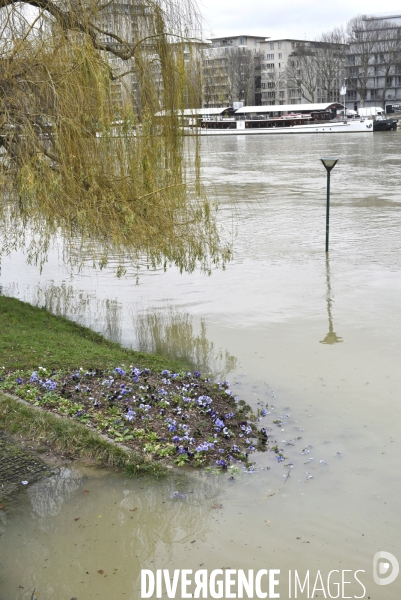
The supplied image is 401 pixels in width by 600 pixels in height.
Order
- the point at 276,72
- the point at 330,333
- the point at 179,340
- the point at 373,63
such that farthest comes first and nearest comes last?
1. the point at 276,72
2. the point at 373,63
3. the point at 330,333
4. the point at 179,340

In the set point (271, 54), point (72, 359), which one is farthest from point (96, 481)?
point (271, 54)

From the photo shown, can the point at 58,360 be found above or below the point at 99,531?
above

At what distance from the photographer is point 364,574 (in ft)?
18.7

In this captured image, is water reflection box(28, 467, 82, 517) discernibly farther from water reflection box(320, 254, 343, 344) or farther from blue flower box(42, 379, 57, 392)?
water reflection box(320, 254, 343, 344)

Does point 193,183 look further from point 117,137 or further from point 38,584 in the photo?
point 38,584

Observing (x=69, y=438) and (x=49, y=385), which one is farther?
(x=49, y=385)

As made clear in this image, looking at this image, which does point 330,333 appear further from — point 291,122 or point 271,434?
point 291,122

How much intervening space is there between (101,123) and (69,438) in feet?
16.8

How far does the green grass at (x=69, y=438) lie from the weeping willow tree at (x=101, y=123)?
356cm

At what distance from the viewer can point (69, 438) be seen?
23.7 ft

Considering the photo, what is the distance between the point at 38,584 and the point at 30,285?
1088 centimetres

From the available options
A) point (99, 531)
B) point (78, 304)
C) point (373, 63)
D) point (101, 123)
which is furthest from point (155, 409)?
point (373, 63)

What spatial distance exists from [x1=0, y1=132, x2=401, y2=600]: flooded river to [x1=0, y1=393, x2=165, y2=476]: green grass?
17cm

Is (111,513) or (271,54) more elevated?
(271,54)
